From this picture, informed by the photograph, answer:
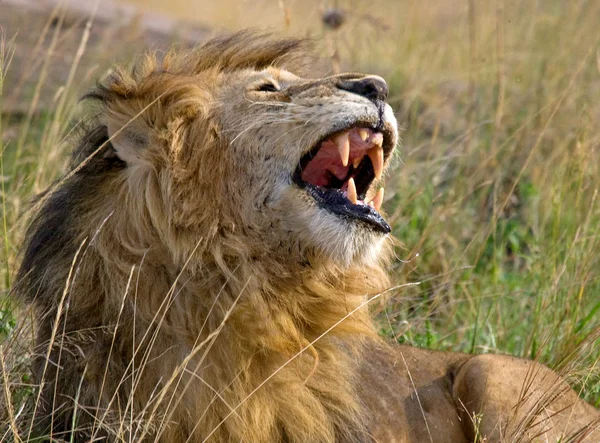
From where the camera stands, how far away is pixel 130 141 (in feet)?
10.8

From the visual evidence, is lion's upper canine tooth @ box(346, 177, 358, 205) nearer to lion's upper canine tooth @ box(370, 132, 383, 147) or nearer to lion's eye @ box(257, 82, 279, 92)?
lion's upper canine tooth @ box(370, 132, 383, 147)

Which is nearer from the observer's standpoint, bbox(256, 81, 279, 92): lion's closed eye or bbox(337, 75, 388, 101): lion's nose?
bbox(337, 75, 388, 101): lion's nose

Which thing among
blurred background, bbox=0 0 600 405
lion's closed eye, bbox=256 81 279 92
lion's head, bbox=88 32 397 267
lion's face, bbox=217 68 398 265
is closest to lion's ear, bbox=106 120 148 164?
lion's head, bbox=88 32 397 267

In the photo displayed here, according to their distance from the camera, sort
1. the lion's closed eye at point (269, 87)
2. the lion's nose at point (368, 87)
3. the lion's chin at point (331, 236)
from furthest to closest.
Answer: the lion's closed eye at point (269, 87)
the lion's nose at point (368, 87)
the lion's chin at point (331, 236)

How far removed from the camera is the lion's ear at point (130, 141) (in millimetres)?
3266

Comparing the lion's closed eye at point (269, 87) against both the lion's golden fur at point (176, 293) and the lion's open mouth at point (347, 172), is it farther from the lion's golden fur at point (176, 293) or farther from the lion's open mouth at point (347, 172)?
the lion's open mouth at point (347, 172)

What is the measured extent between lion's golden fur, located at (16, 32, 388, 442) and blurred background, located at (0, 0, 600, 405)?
42 cm

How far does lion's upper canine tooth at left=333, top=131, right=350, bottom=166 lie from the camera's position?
3.14 meters

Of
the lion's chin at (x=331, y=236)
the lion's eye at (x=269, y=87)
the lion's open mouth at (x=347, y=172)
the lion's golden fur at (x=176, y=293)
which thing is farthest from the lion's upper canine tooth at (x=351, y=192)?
the lion's eye at (x=269, y=87)

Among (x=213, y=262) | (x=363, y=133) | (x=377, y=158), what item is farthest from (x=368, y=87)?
(x=213, y=262)

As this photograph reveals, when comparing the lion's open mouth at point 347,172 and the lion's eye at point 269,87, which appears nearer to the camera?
the lion's open mouth at point 347,172

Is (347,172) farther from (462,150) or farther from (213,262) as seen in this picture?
(462,150)

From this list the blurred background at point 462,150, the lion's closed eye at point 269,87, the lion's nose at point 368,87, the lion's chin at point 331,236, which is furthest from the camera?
the blurred background at point 462,150

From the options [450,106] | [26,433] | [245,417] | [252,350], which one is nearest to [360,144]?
[252,350]
